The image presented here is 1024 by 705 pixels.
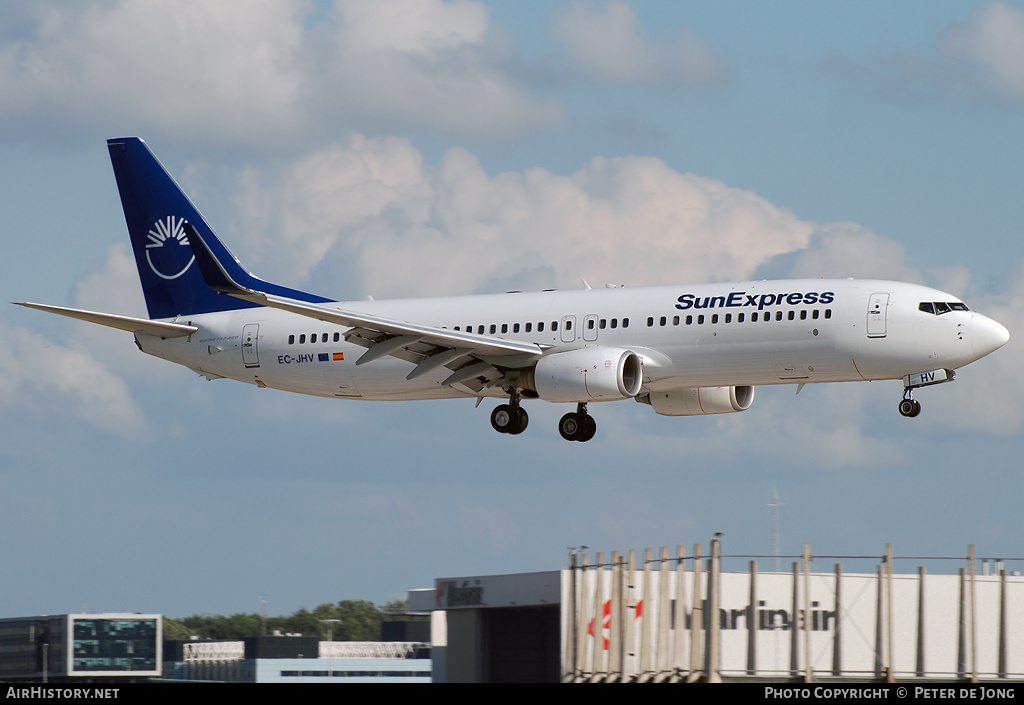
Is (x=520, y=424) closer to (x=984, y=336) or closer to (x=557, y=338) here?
(x=557, y=338)

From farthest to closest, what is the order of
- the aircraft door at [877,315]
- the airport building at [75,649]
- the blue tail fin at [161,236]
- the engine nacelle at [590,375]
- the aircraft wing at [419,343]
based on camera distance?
the airport building at [75,649]
the blue tail fin at [161,236]
the engine nacelle at [590,375]
the aircraft wing at [419,343]
the aircraft door at [877,315]

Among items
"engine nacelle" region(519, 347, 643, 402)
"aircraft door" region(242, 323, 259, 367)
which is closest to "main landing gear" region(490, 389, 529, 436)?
"engine nacelle" region(519, 347, 643, 402)

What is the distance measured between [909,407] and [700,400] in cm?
876

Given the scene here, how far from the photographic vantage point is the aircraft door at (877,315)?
148ft

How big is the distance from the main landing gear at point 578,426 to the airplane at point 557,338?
2.8 inches

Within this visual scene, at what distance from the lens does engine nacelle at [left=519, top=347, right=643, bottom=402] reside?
47.2 metres

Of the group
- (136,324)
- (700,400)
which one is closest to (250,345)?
(136,324)

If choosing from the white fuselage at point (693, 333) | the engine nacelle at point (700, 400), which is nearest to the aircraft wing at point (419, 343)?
the white fuselage at point (693, 333)

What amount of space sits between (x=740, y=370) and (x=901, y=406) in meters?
5.11

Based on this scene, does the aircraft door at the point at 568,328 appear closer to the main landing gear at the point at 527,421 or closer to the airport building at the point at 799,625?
the main landing gear at the point at 527,421

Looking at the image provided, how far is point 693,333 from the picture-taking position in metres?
47.2

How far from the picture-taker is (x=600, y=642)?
65500mm

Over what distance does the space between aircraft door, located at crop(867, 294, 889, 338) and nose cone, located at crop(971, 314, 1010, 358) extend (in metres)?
2.66
